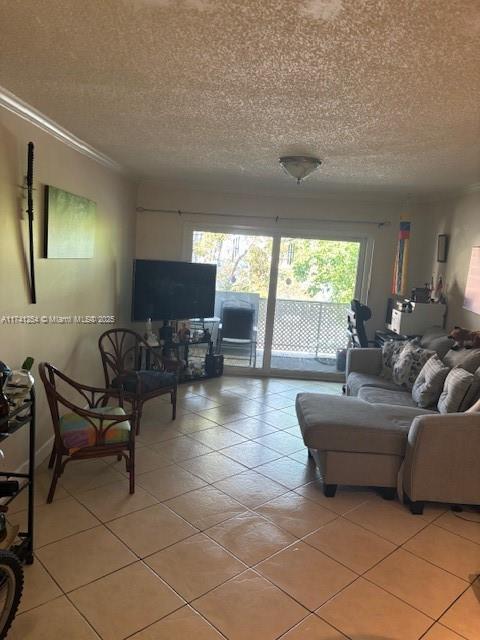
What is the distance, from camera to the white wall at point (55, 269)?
8.72ft

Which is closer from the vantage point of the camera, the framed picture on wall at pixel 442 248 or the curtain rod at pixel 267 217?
the framed picture on wall at pixel 442 248

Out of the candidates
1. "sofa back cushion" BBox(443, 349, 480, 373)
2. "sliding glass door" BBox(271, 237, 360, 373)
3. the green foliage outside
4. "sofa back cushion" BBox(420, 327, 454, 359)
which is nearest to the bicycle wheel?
"sofa back cushion" BBox(443, 349, 480, 373)

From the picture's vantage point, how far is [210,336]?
5688mm

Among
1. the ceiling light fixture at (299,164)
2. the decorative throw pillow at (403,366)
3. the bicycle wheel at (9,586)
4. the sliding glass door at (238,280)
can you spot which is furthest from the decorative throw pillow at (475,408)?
the sliding glass door at (238,280)

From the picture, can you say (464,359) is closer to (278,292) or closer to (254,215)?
(278,292)

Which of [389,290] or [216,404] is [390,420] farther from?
[389,290]

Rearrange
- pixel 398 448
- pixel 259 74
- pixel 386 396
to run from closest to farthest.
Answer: pixel 259 74, pixel 398 448, pixel 386 396

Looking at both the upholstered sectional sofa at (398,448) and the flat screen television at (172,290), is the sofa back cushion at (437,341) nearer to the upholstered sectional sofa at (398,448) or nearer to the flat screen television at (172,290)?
the upholstered sectional sofa at (398,448)

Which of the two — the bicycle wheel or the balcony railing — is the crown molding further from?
the balcony railing

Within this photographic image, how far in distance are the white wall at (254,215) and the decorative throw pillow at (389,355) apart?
144 cm

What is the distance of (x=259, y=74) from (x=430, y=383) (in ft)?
8.48

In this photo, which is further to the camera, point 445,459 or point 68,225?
point 68,225

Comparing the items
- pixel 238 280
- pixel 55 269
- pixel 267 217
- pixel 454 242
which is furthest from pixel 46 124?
pixel 454 242

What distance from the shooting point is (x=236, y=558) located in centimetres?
237
